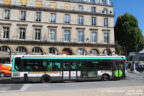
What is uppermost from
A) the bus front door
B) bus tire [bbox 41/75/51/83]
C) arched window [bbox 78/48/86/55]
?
arched window [bbox 78/48/86/55]

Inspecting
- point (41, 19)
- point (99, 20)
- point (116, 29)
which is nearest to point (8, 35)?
point (41, 19)

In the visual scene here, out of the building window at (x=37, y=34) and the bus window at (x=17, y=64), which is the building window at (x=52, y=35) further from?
the bus window at (x=17, y=64)

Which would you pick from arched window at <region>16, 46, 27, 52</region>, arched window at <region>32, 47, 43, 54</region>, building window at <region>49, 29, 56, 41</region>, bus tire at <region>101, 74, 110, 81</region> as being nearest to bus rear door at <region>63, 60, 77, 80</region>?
bus tire at <region>101, 74, 110, 81</region>

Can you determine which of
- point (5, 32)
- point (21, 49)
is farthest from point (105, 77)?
point (5, 32)

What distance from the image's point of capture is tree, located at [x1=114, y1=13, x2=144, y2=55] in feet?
127

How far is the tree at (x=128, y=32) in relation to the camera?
1529 inches

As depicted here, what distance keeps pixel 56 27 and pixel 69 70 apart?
56.1 feet

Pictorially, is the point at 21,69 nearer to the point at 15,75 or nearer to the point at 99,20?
the point at 15,75

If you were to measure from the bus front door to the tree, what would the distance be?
28.6m

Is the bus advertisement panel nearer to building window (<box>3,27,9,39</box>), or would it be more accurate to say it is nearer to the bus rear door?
building window (<box>3,27,9,39</box>)

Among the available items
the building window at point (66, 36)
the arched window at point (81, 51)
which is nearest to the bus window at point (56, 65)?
the building window at point (66, 36)

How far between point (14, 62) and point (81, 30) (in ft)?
64.7

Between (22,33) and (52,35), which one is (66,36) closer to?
(52,35)

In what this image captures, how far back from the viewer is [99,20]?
32.6 metres
